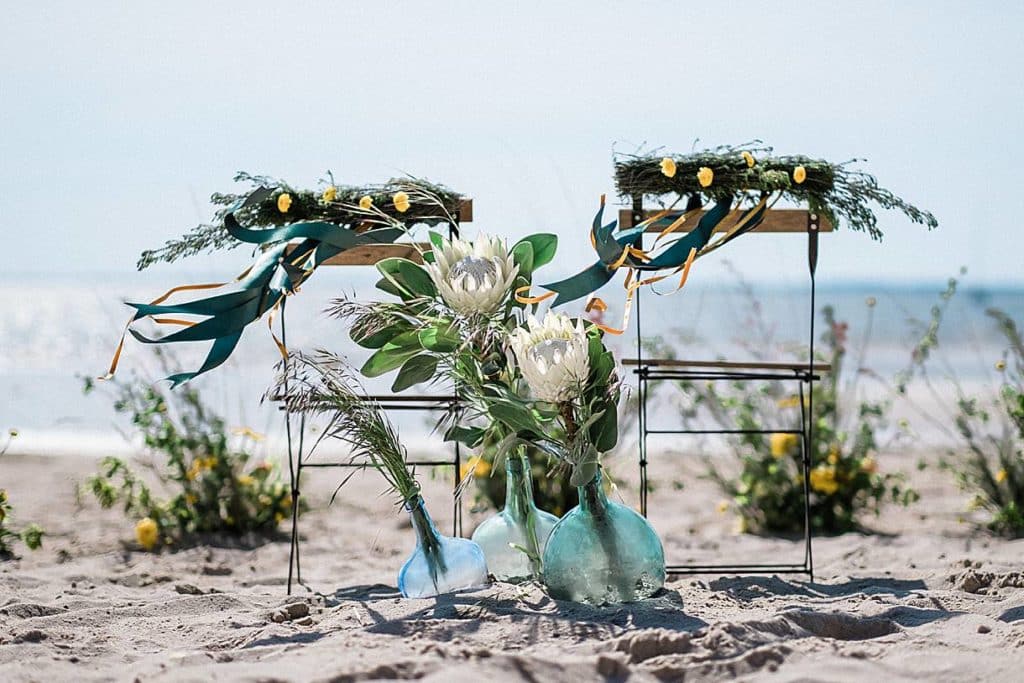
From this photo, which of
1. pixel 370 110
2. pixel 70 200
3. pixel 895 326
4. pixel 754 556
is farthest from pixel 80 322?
pixel 754 556

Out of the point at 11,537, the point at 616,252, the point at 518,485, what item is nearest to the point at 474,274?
the point at 616,252

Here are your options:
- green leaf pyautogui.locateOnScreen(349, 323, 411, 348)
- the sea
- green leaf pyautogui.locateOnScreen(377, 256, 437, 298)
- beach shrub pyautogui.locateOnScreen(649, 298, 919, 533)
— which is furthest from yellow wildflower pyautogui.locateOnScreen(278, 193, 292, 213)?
beach shrub pyautogui.locateOnScreen(649, 298, 919, 533)

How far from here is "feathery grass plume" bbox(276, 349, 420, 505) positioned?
130 inches

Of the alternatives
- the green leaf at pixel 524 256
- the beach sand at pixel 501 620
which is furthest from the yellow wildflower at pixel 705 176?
the beach sand at pixel 501 620

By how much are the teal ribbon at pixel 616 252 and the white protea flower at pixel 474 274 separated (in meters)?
0.19

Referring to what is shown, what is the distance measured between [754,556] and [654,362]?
52.6 inches

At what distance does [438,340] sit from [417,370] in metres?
0.17

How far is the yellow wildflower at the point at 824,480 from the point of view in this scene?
5277mm

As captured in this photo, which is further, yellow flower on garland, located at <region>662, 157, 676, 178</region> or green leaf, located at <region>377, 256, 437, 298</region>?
yellow flower on garland, located at <region>662, 157, 676, 178</region>

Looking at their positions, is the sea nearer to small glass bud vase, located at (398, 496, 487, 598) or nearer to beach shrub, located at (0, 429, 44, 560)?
small glass bud vase, located at (398, 496, 487, 598)

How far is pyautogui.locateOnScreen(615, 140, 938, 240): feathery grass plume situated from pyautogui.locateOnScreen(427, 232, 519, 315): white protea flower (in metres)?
0.79

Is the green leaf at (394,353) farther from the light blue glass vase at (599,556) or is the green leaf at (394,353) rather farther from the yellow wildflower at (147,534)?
the yellow wildflower at (147,534)

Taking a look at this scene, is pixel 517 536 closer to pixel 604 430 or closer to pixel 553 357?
pixel 604 430

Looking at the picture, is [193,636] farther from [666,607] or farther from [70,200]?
[70,200]
